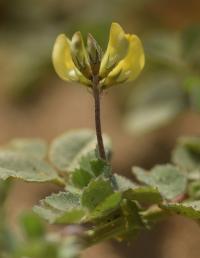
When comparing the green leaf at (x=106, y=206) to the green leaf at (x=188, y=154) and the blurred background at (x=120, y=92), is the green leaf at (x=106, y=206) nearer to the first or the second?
the green leaf at (x=188, y=154)

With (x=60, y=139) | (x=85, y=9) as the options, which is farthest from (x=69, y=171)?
(x=85, y=9)

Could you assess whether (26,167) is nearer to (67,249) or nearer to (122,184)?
(122,184)

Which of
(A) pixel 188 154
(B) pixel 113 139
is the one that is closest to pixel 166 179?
(A) pixel 188 154

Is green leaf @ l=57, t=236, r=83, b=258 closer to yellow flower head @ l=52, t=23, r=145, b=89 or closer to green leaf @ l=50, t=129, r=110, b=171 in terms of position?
yellow flower head @ l=52, t=23, r=145, b=89

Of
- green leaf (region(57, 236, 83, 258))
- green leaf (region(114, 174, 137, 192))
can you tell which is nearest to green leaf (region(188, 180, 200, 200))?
green leaf (region(114, 174, 137, 192))

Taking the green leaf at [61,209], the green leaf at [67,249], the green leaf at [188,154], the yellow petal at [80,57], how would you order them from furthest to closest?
the green leaf at [188,154], the yellow petal at [80,57], the green leaf at [61,209], the green leaf at [67,249]

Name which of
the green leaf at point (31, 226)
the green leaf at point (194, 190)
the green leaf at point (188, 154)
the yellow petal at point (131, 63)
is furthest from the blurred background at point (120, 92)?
Answer: the green leaf at point (31, 226)
